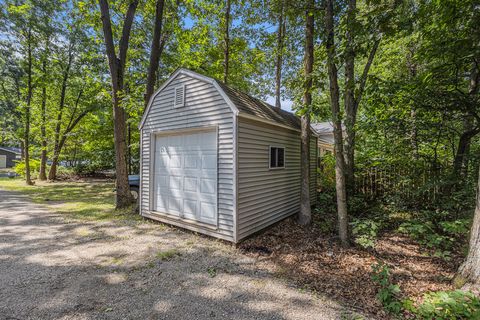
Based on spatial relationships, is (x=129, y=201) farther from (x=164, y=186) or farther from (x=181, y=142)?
(x=181, y=142)

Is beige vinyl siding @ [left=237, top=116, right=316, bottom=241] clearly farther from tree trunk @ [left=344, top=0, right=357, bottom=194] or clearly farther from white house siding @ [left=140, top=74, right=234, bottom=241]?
tree trunk @ [left=344, top=0, right=357, bottom=194]

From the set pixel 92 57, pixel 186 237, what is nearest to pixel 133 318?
pixel 186 237

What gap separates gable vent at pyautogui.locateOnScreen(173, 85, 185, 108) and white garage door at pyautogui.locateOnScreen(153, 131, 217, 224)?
0.76 meters

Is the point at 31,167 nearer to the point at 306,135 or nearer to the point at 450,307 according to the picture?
the point at 306,135

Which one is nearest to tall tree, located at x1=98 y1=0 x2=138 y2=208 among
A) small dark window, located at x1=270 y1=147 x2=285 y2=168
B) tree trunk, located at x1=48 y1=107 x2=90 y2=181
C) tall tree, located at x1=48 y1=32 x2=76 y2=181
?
small dark window, located at x1=270 y1=147 x2=285 y2=168

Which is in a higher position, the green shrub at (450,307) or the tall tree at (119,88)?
the tall tree at (119,88)

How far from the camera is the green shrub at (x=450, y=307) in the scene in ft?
7.38

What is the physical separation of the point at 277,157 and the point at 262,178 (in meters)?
0.85

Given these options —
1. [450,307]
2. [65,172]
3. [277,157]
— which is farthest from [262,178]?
[65,172]

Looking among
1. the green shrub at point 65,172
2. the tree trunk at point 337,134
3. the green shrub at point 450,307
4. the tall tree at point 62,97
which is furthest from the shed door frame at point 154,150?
the green shrub at point 65,172

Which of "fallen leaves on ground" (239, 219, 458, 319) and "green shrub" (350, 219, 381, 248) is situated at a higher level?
"green shrub" (350, 219, 381, 248)

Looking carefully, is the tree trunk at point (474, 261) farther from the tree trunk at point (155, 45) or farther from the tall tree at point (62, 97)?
the tall tree at point (62, 97)

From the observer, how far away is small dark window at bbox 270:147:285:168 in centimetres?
535

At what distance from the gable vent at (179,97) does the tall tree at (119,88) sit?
2534 millimetres
